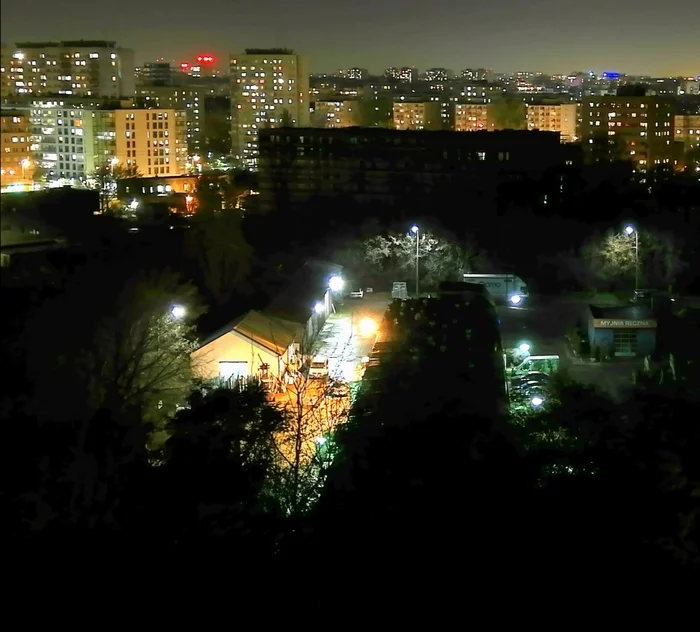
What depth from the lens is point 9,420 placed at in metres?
1.89

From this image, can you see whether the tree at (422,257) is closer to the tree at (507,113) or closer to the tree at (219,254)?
the tree at (219,254)

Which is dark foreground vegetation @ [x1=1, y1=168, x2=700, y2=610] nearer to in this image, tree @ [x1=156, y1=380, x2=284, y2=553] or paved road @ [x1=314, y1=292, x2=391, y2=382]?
tree @ [x1=156, y1=380, x2=284, y2=553]

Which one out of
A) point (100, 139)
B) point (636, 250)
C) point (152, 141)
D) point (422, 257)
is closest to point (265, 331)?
point (100, 139)

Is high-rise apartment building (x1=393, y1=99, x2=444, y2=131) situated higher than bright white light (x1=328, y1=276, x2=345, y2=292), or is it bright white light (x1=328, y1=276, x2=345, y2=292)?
high-rise apartment building (x1=393, y1=99, x2=444, y2=131)

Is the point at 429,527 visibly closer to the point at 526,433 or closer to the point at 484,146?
the point at 526,433

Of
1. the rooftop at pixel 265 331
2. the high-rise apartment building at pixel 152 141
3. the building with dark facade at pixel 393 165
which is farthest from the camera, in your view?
the building with dark facade at pixel 393 165

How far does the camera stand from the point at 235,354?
13.7 ft

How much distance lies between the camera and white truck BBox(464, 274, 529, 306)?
19.6 feet

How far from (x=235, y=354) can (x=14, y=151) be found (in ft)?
7.29

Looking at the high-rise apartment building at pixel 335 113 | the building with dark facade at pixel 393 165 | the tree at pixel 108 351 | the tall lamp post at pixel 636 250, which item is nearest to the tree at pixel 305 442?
the tree at pixel 108 351

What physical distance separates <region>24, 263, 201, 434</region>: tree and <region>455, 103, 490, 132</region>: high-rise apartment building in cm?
1095

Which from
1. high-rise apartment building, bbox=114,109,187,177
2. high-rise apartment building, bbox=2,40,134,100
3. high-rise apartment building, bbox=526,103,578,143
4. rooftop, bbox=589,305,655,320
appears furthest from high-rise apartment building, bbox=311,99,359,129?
rooftop, bbox=589,305,655,320

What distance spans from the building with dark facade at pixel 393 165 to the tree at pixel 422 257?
169cm

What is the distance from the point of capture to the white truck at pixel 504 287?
19.6 ft
